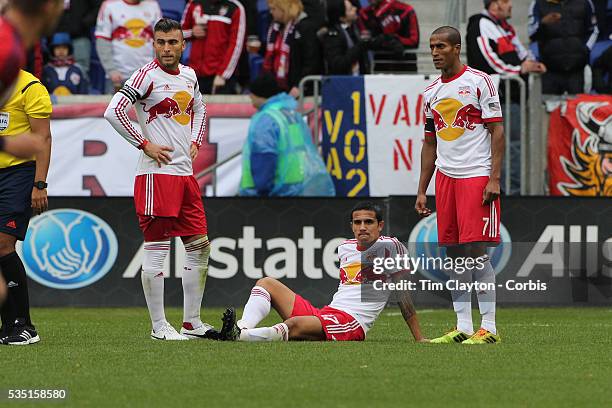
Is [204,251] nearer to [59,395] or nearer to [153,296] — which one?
[153,296]

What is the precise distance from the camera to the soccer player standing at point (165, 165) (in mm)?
10367

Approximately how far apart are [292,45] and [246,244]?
3.14m

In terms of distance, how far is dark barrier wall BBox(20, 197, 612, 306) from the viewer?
1489 cm

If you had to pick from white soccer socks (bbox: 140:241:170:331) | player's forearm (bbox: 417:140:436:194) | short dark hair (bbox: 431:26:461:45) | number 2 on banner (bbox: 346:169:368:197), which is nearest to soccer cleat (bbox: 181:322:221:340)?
white soccer socks (bbox: 140:241:170:331)

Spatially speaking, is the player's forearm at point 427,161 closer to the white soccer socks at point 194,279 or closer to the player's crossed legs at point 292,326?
the player's crossed legs at point 292,326

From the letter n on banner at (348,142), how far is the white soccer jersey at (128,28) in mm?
2836

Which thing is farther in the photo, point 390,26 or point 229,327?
point 390,26

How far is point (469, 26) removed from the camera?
1661 centimetres

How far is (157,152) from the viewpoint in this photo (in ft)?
33.7

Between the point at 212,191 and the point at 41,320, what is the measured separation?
13.3 feet

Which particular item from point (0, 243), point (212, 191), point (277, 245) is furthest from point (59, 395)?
point (212, 191)

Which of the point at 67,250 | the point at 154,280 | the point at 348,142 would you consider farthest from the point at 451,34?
the point at 67,250

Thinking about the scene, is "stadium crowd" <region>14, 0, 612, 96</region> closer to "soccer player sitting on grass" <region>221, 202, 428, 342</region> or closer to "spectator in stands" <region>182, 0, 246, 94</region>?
"spectator in stands" <region>182, 0, 246, 94</region>

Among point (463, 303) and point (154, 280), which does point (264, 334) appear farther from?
point (463, 303)
